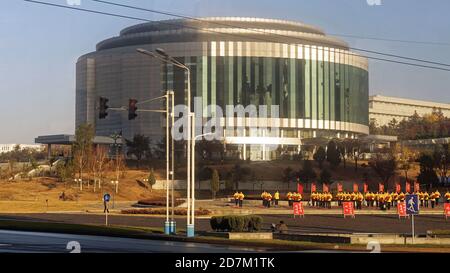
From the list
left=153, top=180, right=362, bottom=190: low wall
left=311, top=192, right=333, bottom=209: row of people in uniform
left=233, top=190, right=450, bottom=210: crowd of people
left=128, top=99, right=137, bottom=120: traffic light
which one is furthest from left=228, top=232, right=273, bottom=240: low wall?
left=153, top=180, right=362, bottom=190: low wall

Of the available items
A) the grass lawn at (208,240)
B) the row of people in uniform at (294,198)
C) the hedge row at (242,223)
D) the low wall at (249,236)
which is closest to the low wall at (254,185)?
the row of people in uniform at (294,198)

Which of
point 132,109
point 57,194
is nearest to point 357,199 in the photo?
point 132,109

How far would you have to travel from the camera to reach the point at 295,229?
39688mm

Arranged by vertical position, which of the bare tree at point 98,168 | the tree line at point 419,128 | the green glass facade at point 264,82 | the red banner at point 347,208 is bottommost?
the red banner at point 347,208

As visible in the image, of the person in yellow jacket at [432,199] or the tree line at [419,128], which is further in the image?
the tree line at [419,128]

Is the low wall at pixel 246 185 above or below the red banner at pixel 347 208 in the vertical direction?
below

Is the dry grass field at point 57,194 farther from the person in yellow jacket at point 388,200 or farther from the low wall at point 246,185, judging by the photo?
the person in yellow jacket at point 388,200

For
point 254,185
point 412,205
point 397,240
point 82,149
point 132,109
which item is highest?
point 132,109

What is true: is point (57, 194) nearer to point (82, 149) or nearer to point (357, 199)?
point (82, 149)

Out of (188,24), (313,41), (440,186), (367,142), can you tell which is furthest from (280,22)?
(440,186)

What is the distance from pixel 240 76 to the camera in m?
138

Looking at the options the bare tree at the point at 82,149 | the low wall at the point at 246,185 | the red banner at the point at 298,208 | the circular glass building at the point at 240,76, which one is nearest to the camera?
the red banner at the point at 298,208

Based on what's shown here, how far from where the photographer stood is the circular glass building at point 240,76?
13675 centimetres
